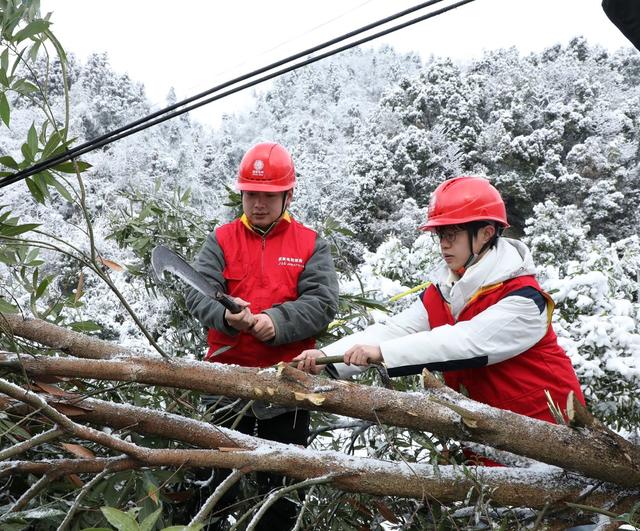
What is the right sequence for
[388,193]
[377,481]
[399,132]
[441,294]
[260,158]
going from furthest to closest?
[399,132] → [388,193] → [260,158] → [441,294] → [377,481]

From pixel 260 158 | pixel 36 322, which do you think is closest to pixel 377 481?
pixel 36 322

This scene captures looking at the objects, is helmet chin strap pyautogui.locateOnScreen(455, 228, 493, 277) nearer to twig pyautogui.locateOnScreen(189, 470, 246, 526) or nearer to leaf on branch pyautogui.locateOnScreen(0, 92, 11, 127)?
twig pyautogui.locateOnScreen(189, 470, 246, 526)

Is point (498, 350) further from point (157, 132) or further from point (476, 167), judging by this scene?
point (157, 132)

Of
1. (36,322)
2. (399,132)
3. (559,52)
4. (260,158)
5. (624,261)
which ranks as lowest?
(624,261)

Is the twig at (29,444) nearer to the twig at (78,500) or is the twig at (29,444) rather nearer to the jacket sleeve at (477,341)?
the twig at (78,500)

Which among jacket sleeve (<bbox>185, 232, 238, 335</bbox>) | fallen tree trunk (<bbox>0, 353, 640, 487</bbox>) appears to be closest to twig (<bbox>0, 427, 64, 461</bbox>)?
fallen tree trunk (<bbox>0, 353, 640, 487</bbox>)

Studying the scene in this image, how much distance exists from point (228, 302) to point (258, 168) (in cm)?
73

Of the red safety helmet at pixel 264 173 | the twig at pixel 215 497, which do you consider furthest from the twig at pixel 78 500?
the red safety helmet at pixel 264 173

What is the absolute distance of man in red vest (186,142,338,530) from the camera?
2393 millimetres

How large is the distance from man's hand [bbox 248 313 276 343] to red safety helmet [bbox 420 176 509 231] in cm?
60

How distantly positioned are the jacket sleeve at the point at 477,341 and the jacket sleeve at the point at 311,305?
1.55 ft

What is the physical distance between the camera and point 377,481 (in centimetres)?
170

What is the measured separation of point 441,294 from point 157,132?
36032 millimetres

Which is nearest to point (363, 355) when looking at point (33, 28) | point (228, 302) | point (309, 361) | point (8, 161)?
point (309, 361)
